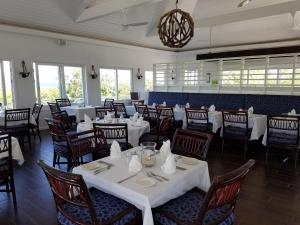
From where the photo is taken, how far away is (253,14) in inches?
230

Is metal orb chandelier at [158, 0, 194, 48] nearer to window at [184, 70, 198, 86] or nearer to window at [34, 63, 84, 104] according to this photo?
window at [184, 70, 198, 86]

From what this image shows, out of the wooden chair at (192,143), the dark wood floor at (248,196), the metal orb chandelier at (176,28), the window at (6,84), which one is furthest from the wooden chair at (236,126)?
the window at (6,84)

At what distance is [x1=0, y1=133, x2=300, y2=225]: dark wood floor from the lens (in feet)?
8.34

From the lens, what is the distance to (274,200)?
2.91 m

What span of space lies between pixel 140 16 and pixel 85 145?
17.7 ft

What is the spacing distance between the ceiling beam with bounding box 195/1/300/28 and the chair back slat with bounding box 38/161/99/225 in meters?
5.86

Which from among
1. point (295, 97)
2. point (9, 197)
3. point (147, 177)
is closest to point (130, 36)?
point (295, 97)

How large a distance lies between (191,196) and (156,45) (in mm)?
9256

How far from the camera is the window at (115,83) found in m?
9.27

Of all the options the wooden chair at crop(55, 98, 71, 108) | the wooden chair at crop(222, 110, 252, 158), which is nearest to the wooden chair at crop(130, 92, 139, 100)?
the wooden chair at crop(55, 98, 71, 108)

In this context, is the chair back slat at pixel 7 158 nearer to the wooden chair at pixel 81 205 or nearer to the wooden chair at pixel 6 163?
the wooden chair at pixel 6 163

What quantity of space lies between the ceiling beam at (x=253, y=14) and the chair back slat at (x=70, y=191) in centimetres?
586

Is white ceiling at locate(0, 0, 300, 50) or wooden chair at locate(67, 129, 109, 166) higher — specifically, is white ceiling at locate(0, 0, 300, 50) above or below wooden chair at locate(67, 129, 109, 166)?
above

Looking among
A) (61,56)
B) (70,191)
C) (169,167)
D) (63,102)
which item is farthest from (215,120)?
(61,56)
